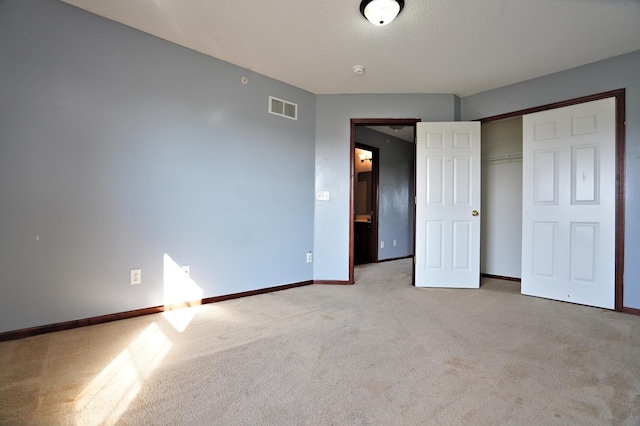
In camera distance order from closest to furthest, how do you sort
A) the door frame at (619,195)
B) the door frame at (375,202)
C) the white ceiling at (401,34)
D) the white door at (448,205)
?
1. the white ceiling at (401,34)
2. the door frame at (619,195)
3. the white door at (448,205)
4. the door frame at (375,202)

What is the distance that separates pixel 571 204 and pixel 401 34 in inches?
94.0

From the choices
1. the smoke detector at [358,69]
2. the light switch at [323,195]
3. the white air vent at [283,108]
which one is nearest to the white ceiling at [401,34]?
the smoke detector at [358,69]

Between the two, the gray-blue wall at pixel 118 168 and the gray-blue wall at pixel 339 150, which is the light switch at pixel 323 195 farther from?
the gray-blue wall at pixel 118 168

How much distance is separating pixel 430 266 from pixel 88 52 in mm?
3836

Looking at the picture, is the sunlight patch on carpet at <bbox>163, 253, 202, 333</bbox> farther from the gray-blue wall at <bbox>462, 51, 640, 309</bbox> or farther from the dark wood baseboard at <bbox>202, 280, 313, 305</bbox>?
the gray-blue wall at <bbox>462, 51, 640, 309</bbox>

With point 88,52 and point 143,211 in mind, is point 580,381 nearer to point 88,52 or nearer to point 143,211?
point 143,211

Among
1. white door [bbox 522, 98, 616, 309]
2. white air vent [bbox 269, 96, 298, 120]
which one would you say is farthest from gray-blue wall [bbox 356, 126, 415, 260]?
white door [bbox 522, 98, 616, 309]

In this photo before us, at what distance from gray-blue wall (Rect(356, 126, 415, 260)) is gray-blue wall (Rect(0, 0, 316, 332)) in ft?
8.44

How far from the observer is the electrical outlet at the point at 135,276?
243 cm

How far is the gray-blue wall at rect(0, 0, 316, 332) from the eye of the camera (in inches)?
79.5

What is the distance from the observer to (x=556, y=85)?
3135mm

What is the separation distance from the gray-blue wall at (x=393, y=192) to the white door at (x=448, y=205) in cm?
164

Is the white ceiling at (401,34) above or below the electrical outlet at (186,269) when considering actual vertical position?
above

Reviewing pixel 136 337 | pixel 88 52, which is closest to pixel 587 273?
pixel 136 337
